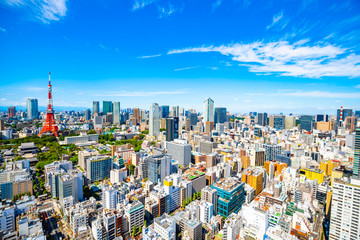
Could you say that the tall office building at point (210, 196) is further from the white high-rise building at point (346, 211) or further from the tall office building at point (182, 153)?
the tall office building at point (182, 153)

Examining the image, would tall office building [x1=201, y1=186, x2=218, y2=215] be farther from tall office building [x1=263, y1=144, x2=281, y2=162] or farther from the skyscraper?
the skyscraper

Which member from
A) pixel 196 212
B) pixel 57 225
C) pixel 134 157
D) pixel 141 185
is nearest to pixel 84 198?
pixel 57 225

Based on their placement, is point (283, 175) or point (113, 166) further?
point (113, 166)

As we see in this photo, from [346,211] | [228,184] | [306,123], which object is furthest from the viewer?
[306,123]

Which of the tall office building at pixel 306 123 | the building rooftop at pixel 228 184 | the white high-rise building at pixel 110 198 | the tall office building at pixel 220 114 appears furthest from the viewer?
the tall office building at pixel 220 114

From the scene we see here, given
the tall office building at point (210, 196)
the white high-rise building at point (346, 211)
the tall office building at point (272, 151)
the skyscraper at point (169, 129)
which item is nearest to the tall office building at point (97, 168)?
the tall office building at point (210, 196)

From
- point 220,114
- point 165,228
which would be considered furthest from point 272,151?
point 220,114

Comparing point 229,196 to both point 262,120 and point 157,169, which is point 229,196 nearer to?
point 157,169

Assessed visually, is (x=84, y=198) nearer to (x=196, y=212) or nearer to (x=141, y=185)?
(x=141, y=185)
